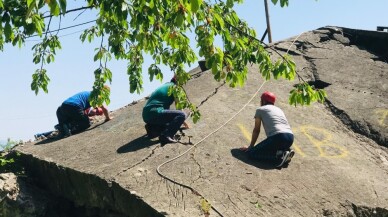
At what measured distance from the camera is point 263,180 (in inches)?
260

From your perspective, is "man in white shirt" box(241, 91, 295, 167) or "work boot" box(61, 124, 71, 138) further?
"work boot" box(61, 124, 71, 138)

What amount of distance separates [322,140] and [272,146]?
1652mm

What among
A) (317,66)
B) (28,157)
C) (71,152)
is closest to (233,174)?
(71,152)

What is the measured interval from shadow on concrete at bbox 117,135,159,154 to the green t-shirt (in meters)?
0.33

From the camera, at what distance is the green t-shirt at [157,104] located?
7609 mm

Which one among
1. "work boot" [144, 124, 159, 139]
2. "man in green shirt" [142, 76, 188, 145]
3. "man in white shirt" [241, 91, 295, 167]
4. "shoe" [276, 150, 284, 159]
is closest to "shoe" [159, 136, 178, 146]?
"man in green shirt" [142, 76, 188, 145]

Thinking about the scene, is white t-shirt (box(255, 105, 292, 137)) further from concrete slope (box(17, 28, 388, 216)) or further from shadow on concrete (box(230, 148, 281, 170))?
concrete slope (box(17, 28, 388, 216))

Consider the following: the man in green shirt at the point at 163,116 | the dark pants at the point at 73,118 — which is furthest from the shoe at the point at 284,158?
the dark pants at the point at 73,118

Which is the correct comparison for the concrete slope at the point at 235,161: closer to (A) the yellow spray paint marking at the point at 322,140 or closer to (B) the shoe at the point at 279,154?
(A) the yellow spray paint marking at the point at 322,140

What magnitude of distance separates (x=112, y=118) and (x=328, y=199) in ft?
15.6

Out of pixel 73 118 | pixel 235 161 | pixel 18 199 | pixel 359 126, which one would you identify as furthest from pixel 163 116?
pixel 359 126

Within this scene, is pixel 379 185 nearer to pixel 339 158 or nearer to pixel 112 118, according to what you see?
pixel 339 158

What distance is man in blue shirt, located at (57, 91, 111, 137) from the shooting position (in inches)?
375

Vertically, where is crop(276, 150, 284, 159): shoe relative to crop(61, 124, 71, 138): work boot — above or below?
below
